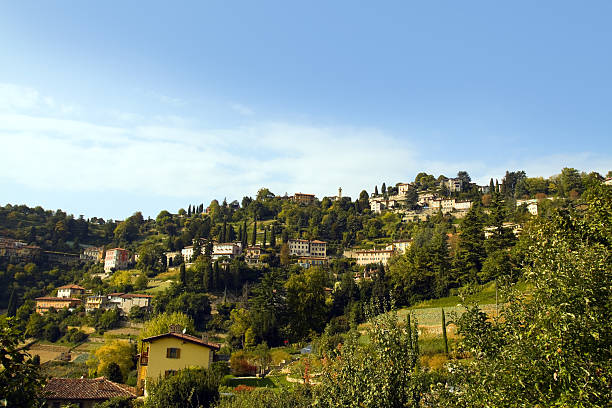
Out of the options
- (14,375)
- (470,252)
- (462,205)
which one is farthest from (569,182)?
(14,375)

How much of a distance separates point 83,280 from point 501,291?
392ft

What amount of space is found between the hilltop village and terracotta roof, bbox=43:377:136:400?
17cm

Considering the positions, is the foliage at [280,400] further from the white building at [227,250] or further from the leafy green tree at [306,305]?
the white building at [227,250]

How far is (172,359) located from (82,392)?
5974mm

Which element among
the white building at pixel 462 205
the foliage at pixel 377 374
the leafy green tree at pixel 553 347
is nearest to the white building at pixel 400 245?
the white building at pixel 462 205

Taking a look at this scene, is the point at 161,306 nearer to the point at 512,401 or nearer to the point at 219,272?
the point at 219,272

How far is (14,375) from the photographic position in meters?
8.12

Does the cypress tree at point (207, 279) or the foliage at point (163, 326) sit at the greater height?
the cypress tree at point (207, 279)

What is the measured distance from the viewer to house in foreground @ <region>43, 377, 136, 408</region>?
2986cm

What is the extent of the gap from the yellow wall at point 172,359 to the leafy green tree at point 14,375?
23906mm

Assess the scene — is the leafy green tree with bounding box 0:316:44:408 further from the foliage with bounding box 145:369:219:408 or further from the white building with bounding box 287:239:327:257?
the white building with bounding box 287:239:327:257

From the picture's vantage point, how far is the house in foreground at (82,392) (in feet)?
98.0

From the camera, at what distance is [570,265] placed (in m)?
10.5

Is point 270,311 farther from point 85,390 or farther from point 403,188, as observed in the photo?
point 403,188
